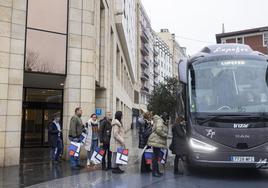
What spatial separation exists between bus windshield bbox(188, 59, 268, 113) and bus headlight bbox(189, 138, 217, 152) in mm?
812

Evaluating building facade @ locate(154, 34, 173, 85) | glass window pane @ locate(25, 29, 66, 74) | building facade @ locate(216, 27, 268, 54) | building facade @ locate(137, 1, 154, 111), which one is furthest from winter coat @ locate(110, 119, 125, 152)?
building facade @ locate(154, 34, 173, 85)

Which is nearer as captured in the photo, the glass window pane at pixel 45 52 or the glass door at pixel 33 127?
the glass window pane at pixel 45 52

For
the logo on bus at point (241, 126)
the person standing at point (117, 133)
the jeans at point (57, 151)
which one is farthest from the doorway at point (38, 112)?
the logo on bus at point (241, 126)

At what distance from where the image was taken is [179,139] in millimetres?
9609

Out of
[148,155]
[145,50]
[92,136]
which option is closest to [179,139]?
[148,155]

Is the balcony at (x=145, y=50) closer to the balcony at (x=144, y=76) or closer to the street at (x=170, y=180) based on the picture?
the balcony at (x=144, y=76)

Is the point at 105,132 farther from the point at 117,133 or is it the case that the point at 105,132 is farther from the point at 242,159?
the point at 242,159

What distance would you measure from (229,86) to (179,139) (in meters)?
2.15

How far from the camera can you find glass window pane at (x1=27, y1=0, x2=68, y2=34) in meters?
12.1

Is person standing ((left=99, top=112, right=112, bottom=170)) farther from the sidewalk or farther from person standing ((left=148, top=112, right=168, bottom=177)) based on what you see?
person standing ((left=148, top=112, right=168, bottom=177))

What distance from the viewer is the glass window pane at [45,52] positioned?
11875 mm

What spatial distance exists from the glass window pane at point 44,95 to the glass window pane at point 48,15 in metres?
4.10

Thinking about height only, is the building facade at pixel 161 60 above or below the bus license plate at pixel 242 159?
above

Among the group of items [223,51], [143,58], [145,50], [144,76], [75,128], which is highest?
[145,50]
